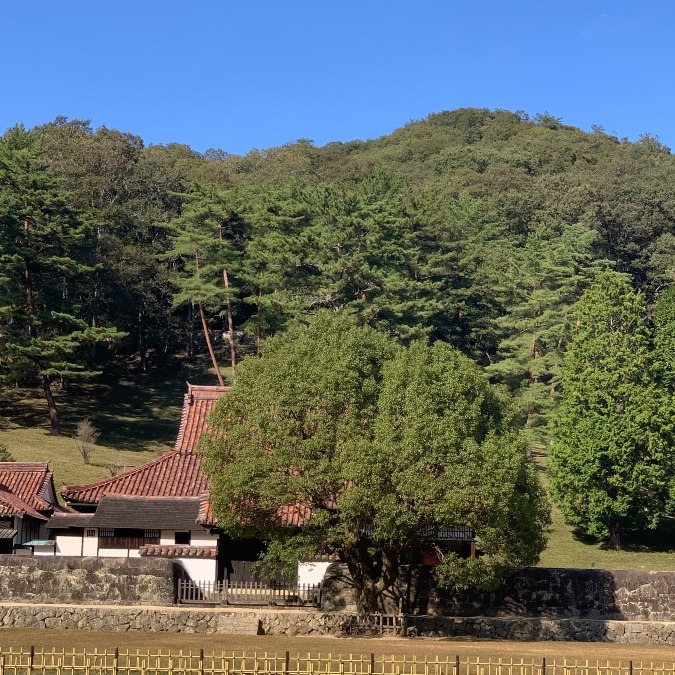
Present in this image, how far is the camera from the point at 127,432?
207 feet

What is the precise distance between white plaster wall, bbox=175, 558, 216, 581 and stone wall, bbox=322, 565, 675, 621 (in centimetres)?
376

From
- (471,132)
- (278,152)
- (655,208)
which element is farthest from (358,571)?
(471,132)

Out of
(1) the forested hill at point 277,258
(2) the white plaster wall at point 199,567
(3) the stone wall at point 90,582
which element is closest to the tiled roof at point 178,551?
(2) the white plaster wall at point 199,567

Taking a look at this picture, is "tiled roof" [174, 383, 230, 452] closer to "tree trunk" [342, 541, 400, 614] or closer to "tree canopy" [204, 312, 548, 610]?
"tree canopy" [204, 312, 548, 610]

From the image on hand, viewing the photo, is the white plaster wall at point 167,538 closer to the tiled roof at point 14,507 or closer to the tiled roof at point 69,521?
the tiled roof at point 69,521

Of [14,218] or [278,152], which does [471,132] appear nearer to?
[278,152]

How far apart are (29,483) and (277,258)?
988 inches

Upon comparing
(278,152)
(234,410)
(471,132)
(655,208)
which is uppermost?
(471,132)

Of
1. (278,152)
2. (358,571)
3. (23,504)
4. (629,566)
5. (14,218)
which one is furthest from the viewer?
(278,152)

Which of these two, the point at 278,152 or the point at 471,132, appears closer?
the point at 278,152

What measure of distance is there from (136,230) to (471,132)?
82.5 m

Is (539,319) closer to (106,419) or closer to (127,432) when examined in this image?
(127,432)

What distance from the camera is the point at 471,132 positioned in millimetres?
150625

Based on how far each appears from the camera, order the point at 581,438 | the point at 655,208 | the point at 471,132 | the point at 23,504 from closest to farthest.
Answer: the point at 23,504 < the point at 581,438 < the point at 655,208 < the point at 471,132
